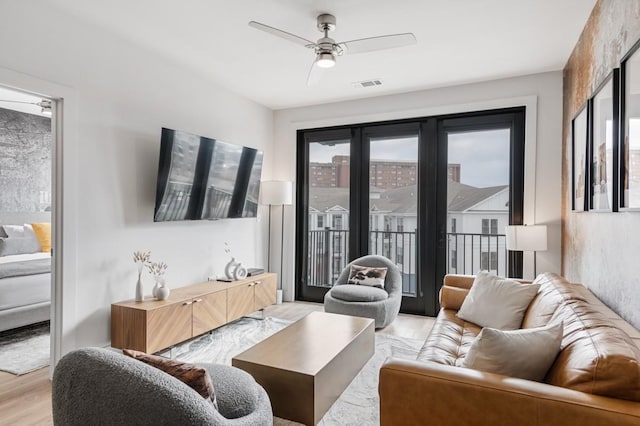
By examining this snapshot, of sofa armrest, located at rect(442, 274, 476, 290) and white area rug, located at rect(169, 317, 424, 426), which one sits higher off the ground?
sofa armrest, located at rect(442, 274, 476, 290)

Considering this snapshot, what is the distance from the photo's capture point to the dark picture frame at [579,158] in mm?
2781

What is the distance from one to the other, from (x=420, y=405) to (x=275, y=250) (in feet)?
13.3

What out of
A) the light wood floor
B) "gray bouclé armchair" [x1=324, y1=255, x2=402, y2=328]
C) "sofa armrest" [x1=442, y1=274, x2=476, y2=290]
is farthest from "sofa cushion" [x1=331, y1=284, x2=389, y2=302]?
the light wood floor

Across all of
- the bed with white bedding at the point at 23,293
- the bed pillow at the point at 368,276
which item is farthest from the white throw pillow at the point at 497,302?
the bed with white bedding at the point at 23,293

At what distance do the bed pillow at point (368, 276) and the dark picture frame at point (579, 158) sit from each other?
1937 millimetres

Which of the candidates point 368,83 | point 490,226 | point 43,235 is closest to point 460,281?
point 490,226

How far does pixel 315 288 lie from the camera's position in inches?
208

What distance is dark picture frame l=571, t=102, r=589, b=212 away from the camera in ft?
9.12

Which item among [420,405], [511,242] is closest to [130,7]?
[420,405]

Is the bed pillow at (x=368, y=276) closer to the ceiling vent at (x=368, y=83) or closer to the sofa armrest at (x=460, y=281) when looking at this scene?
the sofa armrest at (x=460, y=281)

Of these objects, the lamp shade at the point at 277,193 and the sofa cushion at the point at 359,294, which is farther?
the lamp shade at the point at 277,193

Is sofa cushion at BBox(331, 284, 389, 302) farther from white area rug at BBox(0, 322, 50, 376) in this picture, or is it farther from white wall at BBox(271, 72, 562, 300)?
white area rug at BBox(0, 322, 50, 376)

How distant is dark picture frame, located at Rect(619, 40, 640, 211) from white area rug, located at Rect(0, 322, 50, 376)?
162 inches

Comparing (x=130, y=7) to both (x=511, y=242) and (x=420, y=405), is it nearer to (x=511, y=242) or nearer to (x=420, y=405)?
(x=420, y=405)
